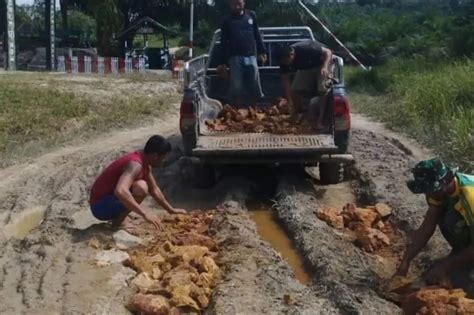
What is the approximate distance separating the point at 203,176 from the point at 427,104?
5550 mm

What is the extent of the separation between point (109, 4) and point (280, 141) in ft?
80.6

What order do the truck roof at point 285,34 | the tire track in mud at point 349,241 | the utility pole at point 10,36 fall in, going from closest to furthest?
the tire track in mud at point 349,241 → the truck roof at point 285,34 → the utility pole at point 10,36

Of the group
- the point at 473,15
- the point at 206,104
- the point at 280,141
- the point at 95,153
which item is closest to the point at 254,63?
the point at 206,104

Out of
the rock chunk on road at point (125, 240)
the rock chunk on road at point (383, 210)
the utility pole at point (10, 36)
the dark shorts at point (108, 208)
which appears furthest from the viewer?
the utility pole at point (10, 36)

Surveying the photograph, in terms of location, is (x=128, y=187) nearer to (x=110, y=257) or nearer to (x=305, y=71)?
(x=110, y=257)

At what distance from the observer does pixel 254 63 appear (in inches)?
390

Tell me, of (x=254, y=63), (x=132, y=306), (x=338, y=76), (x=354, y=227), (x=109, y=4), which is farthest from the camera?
(x=109, y=4)

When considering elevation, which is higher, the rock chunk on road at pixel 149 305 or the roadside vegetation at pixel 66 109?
the roadside vegetation at pixel 66 109

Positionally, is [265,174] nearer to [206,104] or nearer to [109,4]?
[206,104]

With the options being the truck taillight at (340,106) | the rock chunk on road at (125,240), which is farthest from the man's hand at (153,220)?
the truck taillight at (340,106)

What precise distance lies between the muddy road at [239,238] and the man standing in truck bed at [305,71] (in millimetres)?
901

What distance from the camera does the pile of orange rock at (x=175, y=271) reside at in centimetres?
495

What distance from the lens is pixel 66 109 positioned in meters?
13.9

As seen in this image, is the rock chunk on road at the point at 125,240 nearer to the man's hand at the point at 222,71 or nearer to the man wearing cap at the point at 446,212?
the man wearing cap at the point at 446,212
